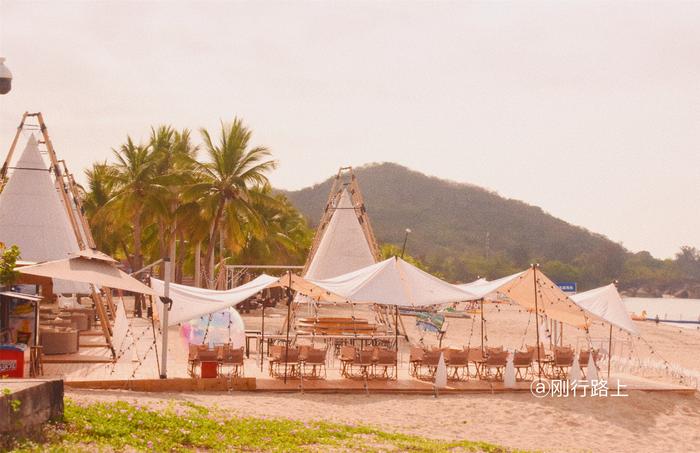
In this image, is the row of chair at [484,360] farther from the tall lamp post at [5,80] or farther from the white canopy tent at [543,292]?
the tall lamp post at [5,80]

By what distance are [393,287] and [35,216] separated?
10.8 m

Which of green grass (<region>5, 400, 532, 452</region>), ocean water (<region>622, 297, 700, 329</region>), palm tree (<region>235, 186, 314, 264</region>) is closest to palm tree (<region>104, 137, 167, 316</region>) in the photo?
palm tree (<region>235, 186, 314, 264</region>)

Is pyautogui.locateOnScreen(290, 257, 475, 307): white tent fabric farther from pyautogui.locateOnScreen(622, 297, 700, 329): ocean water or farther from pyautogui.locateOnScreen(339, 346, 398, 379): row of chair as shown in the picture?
pyautogui.locateOnScreen(622, 297, 700, 329): ocean water

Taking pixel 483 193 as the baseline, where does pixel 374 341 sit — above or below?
below

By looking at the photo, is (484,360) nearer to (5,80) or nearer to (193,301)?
(193,301)

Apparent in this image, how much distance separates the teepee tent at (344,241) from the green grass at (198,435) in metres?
15.3

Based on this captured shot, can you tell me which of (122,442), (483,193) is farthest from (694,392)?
(483,193)

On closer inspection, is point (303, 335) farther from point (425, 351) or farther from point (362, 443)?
point (362, 443)

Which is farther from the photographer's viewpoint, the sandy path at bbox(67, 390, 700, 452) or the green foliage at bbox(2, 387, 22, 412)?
the sandy path at bbox(67, 390, 700, 452)

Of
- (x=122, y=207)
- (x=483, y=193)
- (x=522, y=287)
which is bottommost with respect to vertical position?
(x=522, y=287)

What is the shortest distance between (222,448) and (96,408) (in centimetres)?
204

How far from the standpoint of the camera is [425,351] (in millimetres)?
17078

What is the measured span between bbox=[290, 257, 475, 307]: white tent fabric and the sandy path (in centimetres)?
249

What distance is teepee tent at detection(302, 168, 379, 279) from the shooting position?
87.9 feet
